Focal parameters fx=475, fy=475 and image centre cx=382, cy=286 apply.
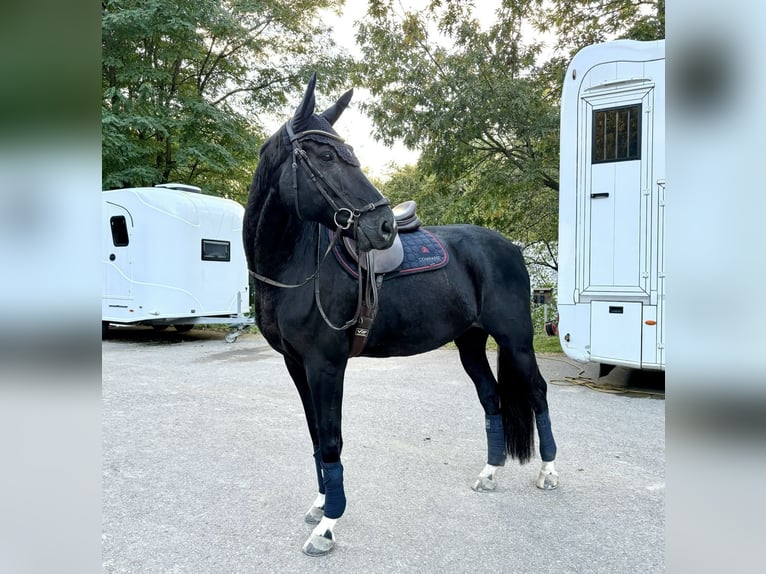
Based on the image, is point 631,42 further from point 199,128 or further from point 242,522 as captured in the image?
point 199,128

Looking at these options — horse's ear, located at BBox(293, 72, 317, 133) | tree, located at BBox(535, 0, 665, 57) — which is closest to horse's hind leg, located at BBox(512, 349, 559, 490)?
horse's ear, located at BBox(293, 72, 317, 133)

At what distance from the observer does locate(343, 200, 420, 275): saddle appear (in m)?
2.50

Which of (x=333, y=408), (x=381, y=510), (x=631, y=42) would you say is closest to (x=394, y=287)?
(x=333, y=408)

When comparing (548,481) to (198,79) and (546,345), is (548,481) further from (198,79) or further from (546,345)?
(198,79)

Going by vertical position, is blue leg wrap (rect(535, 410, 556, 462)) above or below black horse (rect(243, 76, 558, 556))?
below

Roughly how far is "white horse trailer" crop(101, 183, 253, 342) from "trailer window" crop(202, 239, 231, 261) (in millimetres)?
20

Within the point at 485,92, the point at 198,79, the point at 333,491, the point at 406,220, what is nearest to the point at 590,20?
the point at 485,92

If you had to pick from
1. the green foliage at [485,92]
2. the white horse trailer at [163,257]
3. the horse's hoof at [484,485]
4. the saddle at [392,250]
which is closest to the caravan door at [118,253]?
the white horse trailer at [163,257]

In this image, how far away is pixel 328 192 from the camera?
2.16m

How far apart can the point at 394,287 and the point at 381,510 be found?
129 cm

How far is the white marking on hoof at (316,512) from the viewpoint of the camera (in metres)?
2.60

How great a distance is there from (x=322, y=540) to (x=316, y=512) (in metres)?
0.31

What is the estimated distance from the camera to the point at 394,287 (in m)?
2.79

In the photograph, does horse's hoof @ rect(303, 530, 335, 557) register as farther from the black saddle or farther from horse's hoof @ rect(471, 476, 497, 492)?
the black saddle
